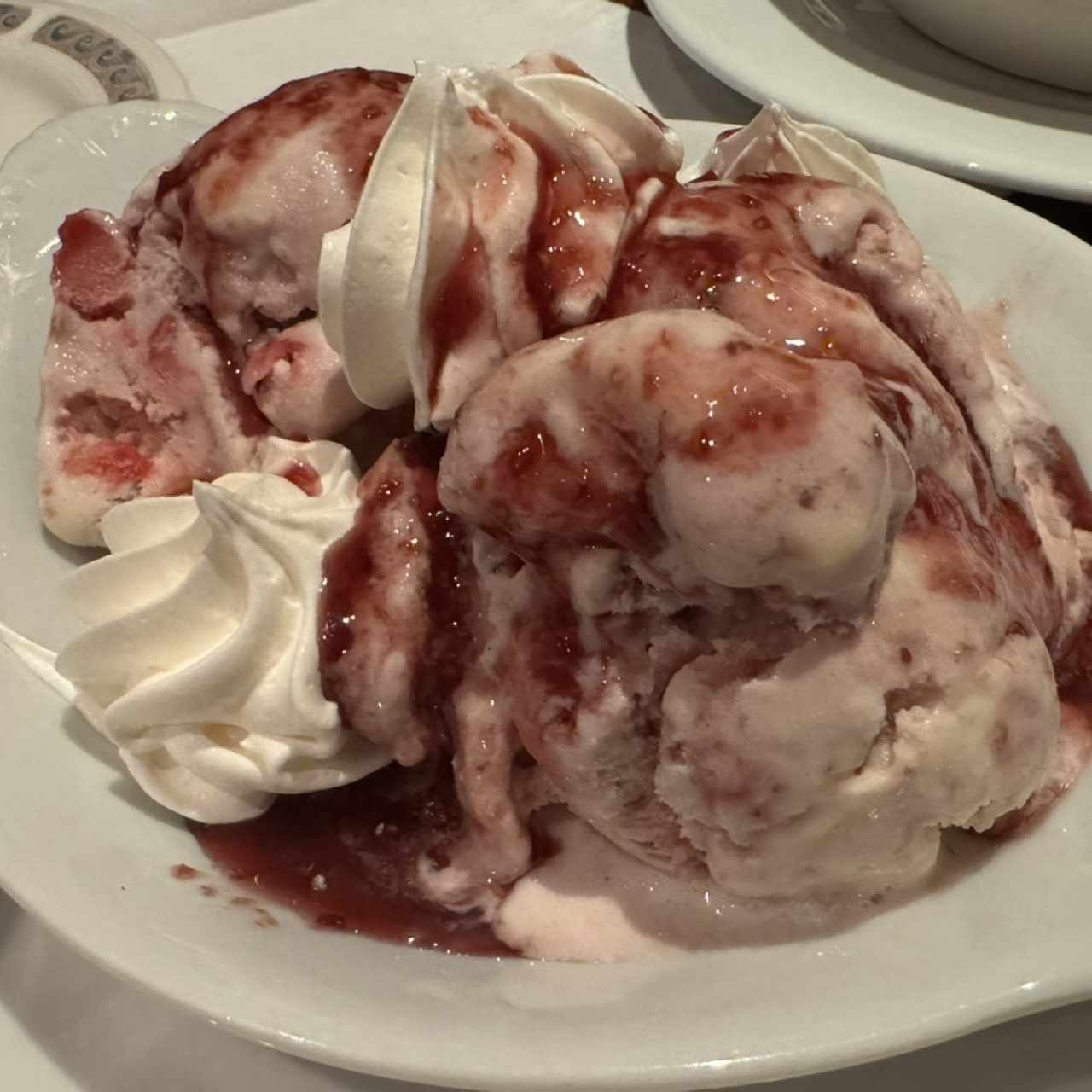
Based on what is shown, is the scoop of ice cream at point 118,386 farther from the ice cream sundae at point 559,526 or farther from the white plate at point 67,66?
the white plate at point 67,66

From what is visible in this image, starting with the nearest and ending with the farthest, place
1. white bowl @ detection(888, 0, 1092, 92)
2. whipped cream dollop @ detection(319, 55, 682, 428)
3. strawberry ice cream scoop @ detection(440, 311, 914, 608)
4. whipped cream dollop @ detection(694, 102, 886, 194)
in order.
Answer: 1. strawberry ice cream scoop @ detection(440, 311, 914, 608)
2. whipped cream dollop @ detection(319, 55, 682, 428)
3. whipped cream dollop @ detection(694, 102, 886, 194)
4. white bowl @ detection(888, 0, 1092, 92)

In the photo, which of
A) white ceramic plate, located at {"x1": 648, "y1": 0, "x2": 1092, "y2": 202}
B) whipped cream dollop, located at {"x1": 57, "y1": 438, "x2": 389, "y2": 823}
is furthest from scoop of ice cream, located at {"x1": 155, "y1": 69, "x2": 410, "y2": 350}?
white ceramic plate, located at {"x1": 648, "y1": 0, "x2": 1092, "y2": 202}

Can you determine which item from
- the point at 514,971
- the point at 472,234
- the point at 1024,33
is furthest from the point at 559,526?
the point at 1024,33

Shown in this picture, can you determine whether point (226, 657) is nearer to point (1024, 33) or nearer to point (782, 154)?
point (782, 154)

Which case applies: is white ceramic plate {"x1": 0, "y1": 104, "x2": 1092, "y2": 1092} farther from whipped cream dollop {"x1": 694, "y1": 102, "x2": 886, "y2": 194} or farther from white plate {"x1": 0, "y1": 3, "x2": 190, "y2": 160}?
white plate {"x1": 0, "y1": 3, "x2": 190, "y2": 160}

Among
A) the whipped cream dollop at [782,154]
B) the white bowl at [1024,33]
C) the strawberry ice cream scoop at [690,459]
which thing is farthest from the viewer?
the white bowl at [1024,33]

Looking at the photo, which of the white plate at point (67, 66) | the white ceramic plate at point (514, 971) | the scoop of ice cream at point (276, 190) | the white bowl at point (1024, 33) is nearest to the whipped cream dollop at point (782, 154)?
the scoop of ice cream at point (276, 190)

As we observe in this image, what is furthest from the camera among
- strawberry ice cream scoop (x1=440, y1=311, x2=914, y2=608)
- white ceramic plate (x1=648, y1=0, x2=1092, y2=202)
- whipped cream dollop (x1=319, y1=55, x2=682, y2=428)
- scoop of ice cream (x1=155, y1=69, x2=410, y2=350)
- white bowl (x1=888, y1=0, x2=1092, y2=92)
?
white bowl (x1=888, y1=0, x2=1092, y2=92)

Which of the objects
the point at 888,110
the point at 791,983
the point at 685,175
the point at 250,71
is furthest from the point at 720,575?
the point at 250,71
